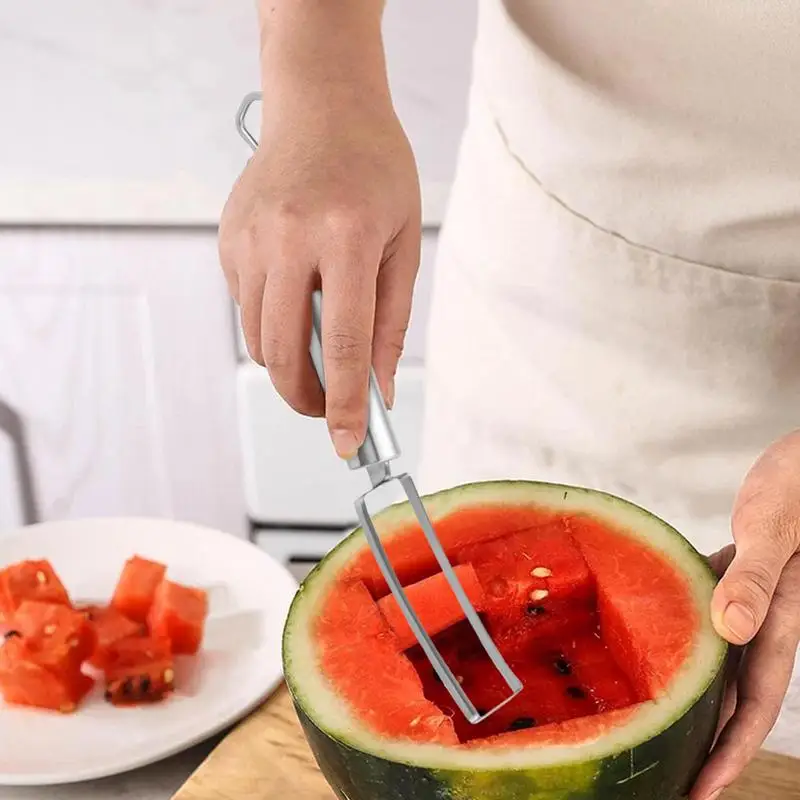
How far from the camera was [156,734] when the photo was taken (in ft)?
3.22

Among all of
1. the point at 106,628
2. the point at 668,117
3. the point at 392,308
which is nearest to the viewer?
the point at 392,308

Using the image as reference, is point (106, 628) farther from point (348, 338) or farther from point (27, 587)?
point (348, 338)

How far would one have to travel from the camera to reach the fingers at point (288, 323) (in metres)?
0.68

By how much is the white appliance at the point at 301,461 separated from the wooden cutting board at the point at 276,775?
61cm

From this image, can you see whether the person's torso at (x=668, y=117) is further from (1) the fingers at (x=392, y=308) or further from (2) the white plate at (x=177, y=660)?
(2) the white plate at (x=177, y=660)

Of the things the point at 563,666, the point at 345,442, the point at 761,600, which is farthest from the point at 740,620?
the point at 345,442

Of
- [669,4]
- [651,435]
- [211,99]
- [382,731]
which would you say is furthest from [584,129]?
[211,99]

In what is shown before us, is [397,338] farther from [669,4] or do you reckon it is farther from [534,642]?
[669,4]

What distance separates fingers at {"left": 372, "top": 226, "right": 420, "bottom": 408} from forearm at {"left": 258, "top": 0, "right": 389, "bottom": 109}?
0.34 feet

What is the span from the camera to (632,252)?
37.6 inches

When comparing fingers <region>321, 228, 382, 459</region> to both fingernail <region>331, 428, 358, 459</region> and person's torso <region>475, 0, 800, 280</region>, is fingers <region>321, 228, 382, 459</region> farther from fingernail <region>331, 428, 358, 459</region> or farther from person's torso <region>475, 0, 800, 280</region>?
person's torso <region>475, 0, 800, 280</region>

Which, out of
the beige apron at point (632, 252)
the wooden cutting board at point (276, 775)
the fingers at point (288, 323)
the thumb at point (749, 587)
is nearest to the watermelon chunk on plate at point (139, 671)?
→ the wooden cutting board at point (276, 775)

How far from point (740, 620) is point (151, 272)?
1.07m

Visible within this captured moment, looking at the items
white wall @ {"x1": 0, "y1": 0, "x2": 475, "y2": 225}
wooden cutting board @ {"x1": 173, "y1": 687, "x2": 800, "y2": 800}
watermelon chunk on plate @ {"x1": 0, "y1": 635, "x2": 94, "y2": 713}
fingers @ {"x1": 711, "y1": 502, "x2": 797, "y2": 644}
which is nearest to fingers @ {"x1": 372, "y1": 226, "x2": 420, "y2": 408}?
fingers @ {"x1": 711, "y1": 502, "x2": 797, "y2": 644}
